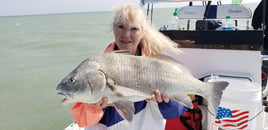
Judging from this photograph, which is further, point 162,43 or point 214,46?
point 214,46

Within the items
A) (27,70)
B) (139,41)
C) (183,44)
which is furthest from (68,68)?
(139,41)

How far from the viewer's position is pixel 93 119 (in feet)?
5.88

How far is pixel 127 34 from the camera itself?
1969 mm

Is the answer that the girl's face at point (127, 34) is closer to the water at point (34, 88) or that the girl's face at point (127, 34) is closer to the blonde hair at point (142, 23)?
the blonde hair at point (142, 23)

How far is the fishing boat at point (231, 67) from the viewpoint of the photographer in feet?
7.66

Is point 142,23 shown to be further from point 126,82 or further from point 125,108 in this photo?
point 125,108

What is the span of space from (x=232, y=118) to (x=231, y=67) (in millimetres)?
752

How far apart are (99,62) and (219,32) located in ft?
5.86

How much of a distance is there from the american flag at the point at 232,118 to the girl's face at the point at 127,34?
108cm

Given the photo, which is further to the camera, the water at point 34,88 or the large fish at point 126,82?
the water at point 34,88

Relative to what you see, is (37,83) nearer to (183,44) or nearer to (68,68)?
(68,68)

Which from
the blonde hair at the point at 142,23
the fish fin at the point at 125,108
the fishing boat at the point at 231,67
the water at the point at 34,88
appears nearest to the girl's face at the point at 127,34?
the blonde hair at the point at 142,23

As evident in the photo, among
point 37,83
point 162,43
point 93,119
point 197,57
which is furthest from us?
point 37,83

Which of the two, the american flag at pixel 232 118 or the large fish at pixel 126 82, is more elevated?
the large fish at pixel 126 82
